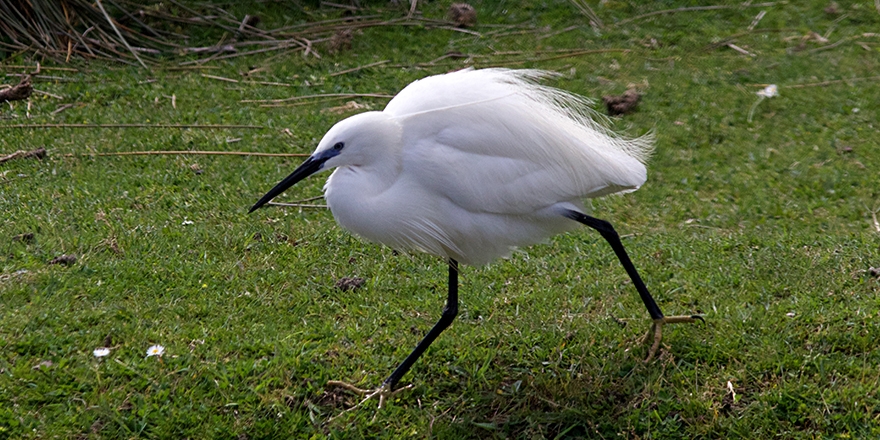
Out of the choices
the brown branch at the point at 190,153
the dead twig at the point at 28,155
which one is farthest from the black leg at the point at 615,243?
the dead twig at the point at 28,155

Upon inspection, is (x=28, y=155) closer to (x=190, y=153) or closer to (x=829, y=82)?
(x=190, y=153)

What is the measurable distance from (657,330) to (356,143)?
148 centimetres

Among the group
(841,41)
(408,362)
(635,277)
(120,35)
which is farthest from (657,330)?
(841,41)

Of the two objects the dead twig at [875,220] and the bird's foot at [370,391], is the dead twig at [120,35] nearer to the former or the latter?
the bird's foot at [370,391]

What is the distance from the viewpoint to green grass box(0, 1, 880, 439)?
3.19 meters

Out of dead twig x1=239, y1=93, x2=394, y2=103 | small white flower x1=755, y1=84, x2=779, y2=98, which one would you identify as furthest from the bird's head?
small white flower x1=755, y1=84, x2=779, y2=98

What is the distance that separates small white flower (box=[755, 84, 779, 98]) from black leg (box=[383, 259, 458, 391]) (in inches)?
171

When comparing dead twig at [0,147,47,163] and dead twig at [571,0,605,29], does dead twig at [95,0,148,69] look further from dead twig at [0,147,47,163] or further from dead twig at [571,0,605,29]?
dead twig at [571,0,605,29]

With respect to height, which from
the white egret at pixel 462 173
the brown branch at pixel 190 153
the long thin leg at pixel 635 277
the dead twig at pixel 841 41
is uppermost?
the white egret at pixel 462 173

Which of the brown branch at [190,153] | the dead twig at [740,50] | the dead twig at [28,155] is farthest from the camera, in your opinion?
the dead twig at [740,50]

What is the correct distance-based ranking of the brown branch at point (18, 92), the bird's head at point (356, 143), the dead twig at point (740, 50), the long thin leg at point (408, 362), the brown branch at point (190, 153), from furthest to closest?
1. the dead twig at point (740, 50)
2. the brown branch at point (18, 92)
3. the brown branch at point (190, 153)
4. the long thin leg at point (408, 362)
5. the bird's head at point (356, 143)

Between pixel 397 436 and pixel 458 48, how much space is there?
16.2 ft

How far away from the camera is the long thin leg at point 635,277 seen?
3.27 meters

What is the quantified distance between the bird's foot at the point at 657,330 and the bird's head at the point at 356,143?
4.41ft
